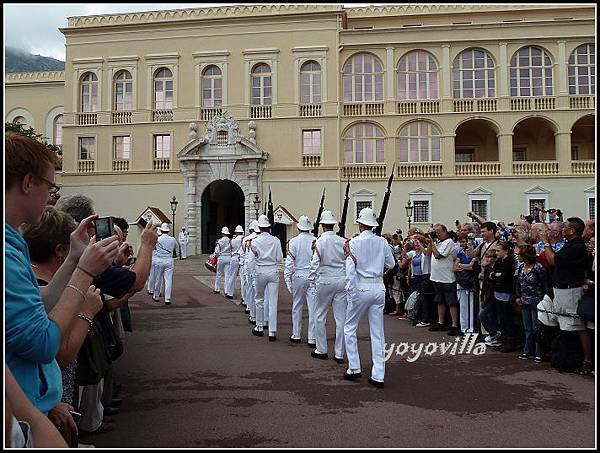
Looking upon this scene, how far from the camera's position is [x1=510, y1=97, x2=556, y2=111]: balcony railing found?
105ft

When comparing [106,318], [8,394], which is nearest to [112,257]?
[8,394]

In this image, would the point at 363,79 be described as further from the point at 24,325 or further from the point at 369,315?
the point at 24,325

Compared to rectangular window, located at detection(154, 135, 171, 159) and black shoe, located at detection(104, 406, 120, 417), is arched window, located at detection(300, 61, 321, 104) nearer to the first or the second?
rectangular window, located at detection(154, 135, 171, 159)


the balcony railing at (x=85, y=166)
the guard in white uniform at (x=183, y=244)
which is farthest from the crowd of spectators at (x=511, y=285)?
the balcony railing at (x=85, y=166)

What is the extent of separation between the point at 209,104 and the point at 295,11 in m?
8.19

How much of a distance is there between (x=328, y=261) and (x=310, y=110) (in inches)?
1023

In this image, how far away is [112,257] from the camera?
2.62 meters

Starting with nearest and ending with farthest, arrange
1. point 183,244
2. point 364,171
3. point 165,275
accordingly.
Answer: point 165,275 → point 183,244 → point 364,171

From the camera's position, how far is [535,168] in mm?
31969

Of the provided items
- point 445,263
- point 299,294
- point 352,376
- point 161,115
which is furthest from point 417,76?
point 352,376

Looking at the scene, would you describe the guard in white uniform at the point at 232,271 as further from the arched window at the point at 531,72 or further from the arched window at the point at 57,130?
the arched window at the point at 57,130

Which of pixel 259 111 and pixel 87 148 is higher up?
pixel 259 111

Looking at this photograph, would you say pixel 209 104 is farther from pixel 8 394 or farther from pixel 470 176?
pixel 8 394

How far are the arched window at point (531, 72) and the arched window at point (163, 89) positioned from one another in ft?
72.9
